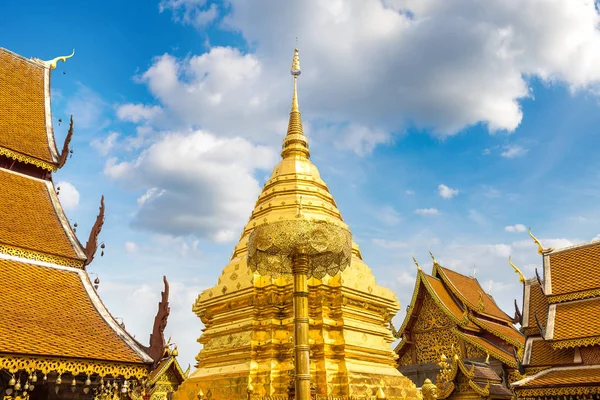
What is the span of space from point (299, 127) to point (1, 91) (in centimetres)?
726

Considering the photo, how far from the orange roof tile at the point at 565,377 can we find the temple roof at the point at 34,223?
10518 mm

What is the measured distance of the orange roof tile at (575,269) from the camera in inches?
531

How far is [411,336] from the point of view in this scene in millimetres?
21109

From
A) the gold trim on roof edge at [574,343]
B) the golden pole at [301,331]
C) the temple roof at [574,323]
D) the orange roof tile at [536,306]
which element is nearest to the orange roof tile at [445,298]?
the orange roof tile at [536,306]

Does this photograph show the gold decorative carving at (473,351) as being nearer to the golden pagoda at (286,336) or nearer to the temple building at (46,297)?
the golden pagoda at (286,336)

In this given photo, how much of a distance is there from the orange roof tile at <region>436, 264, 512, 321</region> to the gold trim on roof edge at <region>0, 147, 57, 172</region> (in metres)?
16.0

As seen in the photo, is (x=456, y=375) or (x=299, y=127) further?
(x=299, y=127)

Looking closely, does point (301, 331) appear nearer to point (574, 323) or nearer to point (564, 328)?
point (564, 328)

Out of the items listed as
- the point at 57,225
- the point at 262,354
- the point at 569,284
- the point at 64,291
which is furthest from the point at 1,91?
the point at 569,284

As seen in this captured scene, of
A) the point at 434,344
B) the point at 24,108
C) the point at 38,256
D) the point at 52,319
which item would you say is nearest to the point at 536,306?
the point at 434,344

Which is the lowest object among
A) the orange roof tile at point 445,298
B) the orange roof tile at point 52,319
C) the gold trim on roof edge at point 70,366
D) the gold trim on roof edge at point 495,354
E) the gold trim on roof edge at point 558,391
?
the gold trim on roof edge at point 558,391

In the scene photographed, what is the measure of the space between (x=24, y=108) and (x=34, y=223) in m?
3.55

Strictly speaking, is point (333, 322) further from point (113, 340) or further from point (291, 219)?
point (291, 219)

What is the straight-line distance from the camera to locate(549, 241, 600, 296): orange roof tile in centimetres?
1349
